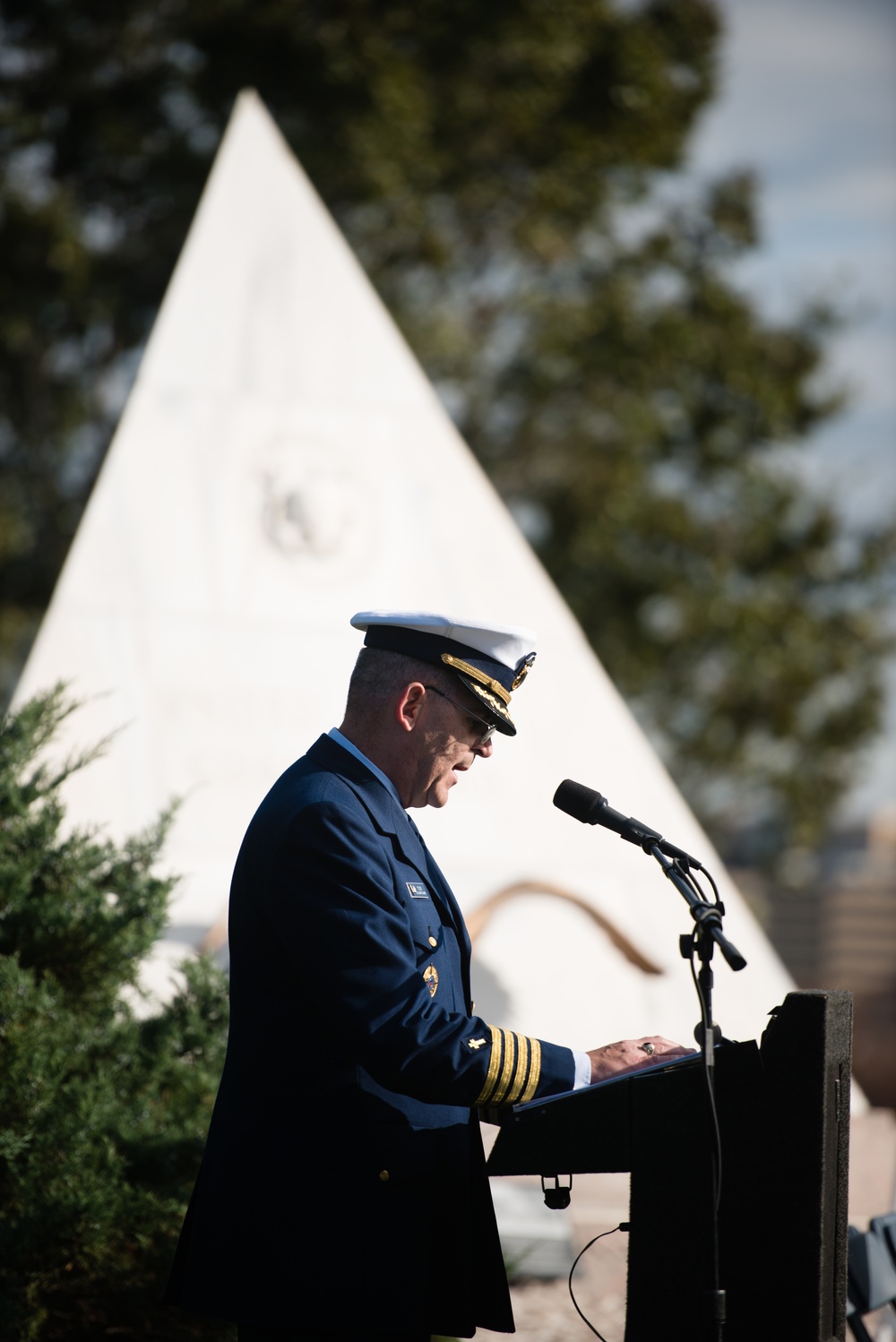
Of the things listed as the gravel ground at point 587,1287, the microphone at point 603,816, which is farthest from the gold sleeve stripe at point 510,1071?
the gravel ground at point 587,1287

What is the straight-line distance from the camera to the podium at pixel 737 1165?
71.1 inches

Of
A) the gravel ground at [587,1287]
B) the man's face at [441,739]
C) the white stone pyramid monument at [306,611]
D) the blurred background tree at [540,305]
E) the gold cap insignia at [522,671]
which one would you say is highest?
the blurred background tree at [540,305]

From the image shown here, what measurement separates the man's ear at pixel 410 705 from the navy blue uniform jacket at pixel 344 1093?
101 mm

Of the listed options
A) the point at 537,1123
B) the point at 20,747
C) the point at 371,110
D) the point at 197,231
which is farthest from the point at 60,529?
the point at 537,1123

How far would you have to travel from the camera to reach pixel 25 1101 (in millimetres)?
3086

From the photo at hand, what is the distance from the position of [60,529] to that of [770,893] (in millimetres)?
18526

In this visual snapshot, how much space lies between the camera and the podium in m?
1.81

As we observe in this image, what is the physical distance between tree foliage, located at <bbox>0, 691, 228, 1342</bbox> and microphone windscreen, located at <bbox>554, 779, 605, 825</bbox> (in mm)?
1567

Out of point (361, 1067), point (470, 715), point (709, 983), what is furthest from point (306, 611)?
point (709, 983)

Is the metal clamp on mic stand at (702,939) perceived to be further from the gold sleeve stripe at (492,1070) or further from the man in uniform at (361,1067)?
the gold sleeve stripe at (492,1070)

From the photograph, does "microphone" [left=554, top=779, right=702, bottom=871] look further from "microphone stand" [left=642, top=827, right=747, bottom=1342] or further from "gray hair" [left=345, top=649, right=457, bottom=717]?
"gray hair" [left=345, top=649, right=457, bottom=717]

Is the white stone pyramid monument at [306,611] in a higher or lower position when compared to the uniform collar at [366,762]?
higher

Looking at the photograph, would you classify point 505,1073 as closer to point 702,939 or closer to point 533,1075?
point 533,1075

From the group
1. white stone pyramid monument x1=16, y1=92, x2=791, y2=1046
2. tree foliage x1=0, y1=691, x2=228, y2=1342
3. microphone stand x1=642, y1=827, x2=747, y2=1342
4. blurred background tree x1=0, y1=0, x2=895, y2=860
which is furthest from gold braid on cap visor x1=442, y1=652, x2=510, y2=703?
blurred background tree x1=0, y1=0, x2=895, y2=860
